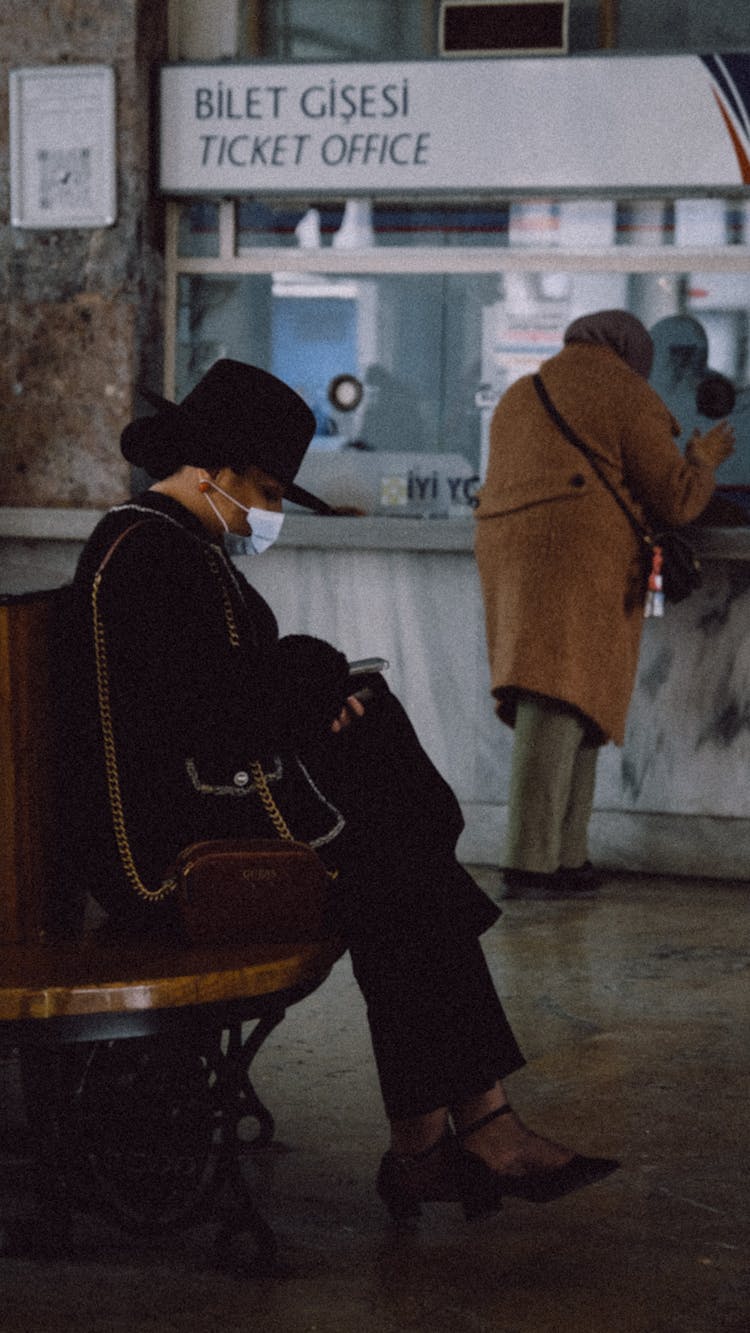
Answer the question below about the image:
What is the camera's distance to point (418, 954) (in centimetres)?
352

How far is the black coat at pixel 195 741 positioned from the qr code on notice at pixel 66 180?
3.88 meters

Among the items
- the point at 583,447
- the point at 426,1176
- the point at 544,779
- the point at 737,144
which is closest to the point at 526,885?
the point at 544,779

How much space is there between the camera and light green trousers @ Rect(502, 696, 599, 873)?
639 centimetres

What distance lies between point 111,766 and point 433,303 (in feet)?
13.8

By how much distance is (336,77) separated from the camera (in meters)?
7.15

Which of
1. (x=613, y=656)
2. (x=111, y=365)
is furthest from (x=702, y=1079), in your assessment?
(x=111, y=365)

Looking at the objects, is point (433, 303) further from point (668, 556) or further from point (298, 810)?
point (298, 810)

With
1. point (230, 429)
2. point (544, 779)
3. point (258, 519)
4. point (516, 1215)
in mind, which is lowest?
point (516, 1215)

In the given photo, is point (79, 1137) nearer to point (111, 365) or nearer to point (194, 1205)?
point (194, 1205)

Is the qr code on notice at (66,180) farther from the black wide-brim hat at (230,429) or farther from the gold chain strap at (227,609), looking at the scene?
the gold chain strap at (227,609)

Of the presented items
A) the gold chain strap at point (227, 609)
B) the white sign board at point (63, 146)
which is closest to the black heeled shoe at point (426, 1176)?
the gold chain strap at point (227, 609)

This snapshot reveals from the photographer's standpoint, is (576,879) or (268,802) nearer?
(268,802)

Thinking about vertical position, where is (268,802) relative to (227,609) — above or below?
below

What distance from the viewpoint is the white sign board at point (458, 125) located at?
272 inches
